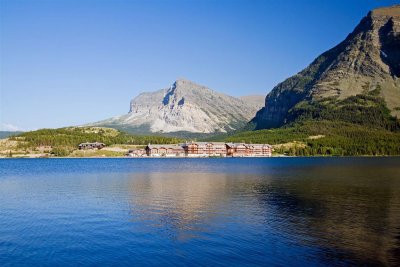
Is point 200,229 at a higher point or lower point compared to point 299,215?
lower

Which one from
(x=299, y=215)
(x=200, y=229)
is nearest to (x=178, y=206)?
(x=200, y=229)

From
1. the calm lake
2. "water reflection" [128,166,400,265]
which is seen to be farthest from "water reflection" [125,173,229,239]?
the calm lake

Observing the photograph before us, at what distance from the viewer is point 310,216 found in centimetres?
5169

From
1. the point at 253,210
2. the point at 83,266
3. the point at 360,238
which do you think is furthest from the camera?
the point at 253,210

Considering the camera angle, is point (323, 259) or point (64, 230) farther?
point (64, 230)

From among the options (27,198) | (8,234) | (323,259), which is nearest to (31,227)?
(8,234)

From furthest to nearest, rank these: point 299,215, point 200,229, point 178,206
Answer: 1. point 178,206
2. point 299,215
3. point 200,229

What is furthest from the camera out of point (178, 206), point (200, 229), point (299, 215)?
point (178, 206)

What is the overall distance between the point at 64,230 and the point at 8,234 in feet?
18.8

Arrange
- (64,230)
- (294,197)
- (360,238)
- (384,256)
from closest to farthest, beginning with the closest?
(384,256) → (360,238) → (64,230) → (294,197)

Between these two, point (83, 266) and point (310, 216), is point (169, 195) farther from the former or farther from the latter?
point (83, 266)

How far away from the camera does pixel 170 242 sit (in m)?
38.8

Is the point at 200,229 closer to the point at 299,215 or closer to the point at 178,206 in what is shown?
the point at 299,215

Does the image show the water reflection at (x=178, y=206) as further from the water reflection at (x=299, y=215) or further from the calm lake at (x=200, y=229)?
the calm lake at (x=200, y=229)
